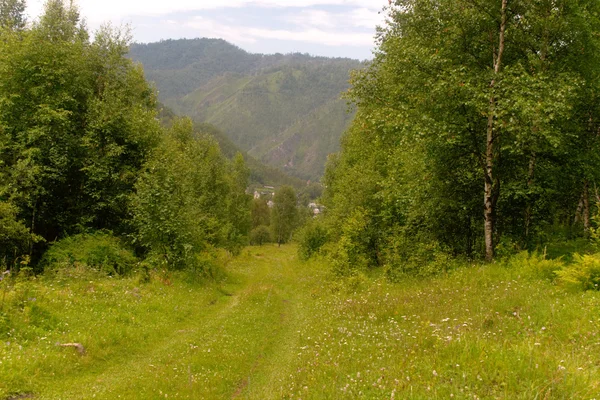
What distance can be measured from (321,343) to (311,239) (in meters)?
37.3

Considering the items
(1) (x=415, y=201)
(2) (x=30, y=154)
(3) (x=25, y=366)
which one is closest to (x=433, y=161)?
(1) (x=415, y=201)

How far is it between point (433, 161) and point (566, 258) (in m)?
7.03

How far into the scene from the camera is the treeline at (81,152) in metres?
24.1

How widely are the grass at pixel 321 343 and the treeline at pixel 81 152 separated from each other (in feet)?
23.9

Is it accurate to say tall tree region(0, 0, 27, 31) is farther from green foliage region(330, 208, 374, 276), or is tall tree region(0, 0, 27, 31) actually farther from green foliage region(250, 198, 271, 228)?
green foliage region(250, 198, 271, 228)

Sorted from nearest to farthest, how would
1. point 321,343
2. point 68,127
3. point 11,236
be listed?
point 321,343 < point 11,236 < point 68,127


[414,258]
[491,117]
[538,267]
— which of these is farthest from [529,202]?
[414,258]

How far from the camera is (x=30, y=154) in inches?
909

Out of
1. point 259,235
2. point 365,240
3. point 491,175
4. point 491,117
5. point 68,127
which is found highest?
point 491,117

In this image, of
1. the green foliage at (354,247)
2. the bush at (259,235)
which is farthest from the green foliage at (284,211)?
the green foliage at (354,247)

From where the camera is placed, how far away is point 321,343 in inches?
465

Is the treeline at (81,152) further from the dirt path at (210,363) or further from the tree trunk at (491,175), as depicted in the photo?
the tree trunk at (491,175)

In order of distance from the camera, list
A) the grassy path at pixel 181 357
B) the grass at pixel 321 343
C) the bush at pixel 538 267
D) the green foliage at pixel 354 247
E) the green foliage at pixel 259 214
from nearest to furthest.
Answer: the grass at pixel 321 343 → the grassy path at pixel 181 357 → the bush at pixel 538 267 → the green foliage at pixel 354 247 → the green foliage at pixel 259 214

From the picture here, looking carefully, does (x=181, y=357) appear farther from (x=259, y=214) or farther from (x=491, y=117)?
(x=259, y=214)
